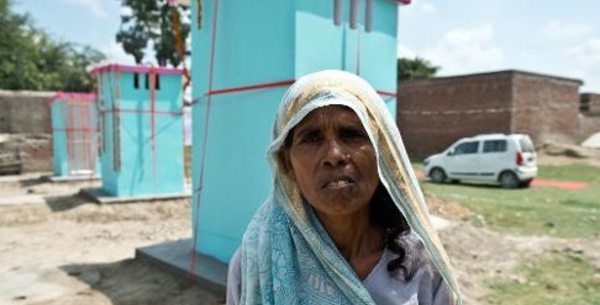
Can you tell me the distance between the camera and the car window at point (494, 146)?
1215 centimetres

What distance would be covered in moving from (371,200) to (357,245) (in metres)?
0.14

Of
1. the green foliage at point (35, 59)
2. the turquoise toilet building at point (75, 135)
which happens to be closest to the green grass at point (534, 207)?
the turquoise toilet building at point (75, 135)

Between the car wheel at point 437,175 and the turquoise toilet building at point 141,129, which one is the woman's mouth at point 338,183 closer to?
the turquoise toilet building at point 141,129

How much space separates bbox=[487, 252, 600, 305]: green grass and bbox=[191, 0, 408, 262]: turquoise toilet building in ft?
6.73

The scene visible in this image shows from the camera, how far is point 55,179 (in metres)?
12.0

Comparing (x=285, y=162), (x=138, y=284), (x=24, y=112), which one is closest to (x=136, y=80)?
(x=138, y=284)

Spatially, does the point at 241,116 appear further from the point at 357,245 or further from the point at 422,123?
the point at 422,123

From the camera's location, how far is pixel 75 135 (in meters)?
12.3

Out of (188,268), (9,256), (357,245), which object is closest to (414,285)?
(357,245)

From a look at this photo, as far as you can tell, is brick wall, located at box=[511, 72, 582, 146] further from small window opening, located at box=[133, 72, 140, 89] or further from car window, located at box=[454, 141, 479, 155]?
small window opening, located at box=[133, 72, 140, 89]

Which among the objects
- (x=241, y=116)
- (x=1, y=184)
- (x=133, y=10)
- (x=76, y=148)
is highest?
(x=133, y=10)

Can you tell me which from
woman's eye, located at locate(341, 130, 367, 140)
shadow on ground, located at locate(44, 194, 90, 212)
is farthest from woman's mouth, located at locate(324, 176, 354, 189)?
shadow on ground, located at locate(44, 194, 90, 212)

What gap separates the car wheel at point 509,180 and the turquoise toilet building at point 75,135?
35.2 feet

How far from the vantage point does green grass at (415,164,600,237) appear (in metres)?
6.87
